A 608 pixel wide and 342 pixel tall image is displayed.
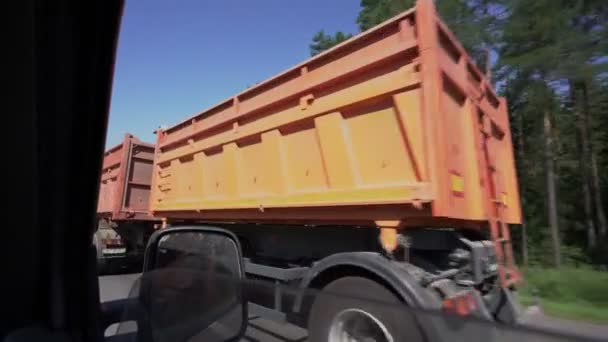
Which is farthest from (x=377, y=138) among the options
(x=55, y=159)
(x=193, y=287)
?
(x=55, y=159)

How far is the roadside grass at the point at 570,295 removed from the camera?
18.5 feet

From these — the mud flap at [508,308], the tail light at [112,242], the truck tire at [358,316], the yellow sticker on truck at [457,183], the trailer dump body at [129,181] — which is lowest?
the mud flap at [508,308]

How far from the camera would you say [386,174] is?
381 centimetres

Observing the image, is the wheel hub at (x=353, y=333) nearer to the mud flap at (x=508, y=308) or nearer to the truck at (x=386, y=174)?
the truck at (x=386, y=174)

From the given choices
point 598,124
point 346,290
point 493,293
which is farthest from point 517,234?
point 346,290

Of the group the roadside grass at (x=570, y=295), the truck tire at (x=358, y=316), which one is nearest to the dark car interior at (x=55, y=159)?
the truck tire at (x=358, y=316)

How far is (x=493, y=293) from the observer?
4.03 meters

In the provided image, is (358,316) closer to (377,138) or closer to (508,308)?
(377,138)

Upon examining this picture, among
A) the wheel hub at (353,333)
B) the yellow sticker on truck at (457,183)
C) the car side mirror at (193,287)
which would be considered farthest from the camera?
the yellow sticker on truck at (457,183)

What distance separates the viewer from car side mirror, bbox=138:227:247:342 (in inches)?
75.8

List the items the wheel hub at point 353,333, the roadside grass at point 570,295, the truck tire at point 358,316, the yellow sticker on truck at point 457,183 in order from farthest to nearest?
1. the roadside grass at point 570,295
2. the yellow sticker on truck at point 457,183
3. the wheel hub at point 353,333
4. the truck tire at point 358,316

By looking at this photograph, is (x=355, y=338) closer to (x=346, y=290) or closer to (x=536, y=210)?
(x=346, y=290)

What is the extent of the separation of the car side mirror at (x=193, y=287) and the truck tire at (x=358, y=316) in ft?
1.24

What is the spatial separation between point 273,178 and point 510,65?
829 centimetres
